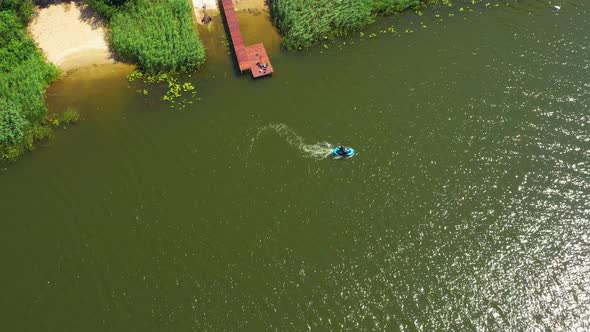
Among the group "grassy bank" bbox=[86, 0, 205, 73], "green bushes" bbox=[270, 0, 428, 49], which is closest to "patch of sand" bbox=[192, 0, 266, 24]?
"green bushes" bbox=[270, 0, 428, 49]

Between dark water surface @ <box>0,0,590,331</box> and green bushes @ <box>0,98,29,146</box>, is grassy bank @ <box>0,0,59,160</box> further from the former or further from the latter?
dark water surface @ <box>0,0,590,331</box>

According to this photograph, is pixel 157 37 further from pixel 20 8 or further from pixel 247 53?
pixel 20 8

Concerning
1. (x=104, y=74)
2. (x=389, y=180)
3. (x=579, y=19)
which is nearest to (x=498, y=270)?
(x=389, y=180)

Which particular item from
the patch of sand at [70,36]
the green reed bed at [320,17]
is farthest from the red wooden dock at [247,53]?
the patch of sand at [70,36]

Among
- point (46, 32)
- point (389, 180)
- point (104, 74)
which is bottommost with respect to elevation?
point (389, 180)

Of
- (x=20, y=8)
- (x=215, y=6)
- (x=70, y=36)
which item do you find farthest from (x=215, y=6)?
(x=20, y=8)

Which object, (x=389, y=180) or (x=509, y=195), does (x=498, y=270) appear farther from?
(x=389, y=180)
